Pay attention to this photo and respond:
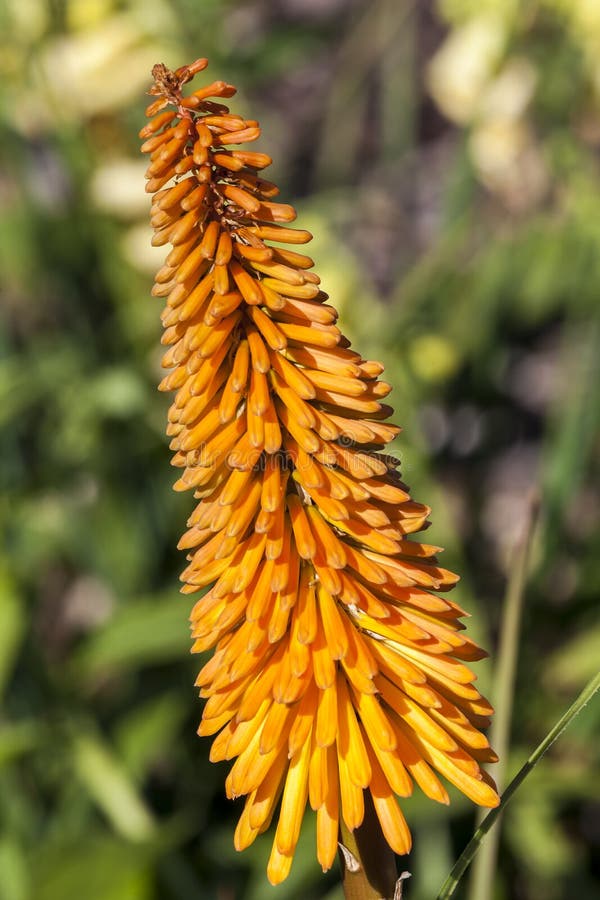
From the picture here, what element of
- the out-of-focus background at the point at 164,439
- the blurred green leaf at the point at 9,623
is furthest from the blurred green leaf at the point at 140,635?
the blurred green leaf at the point at 9,623

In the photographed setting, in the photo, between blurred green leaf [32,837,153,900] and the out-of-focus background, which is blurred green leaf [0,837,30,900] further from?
blurred green leaf [32,837,153,900]

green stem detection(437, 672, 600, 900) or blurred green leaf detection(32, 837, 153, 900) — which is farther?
blurred green leaf detection(32, 837, 153, 900)

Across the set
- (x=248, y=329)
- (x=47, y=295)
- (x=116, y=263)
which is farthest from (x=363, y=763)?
(x=47, y=295)

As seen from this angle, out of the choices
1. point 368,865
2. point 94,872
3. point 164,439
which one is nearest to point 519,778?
point 368,865

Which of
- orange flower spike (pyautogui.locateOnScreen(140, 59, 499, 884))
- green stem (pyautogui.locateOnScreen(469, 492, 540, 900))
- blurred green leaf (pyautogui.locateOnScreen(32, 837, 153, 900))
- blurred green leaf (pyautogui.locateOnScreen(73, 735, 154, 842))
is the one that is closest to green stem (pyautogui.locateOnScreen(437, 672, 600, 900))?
orange flower spike (pyautogui.locateOnScreen(140, 59, 499, 884))

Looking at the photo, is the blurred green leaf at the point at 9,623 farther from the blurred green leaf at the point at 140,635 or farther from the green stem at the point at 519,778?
the green stem at the point at 519,778

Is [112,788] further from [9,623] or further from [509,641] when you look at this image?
[509,641]
